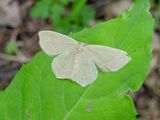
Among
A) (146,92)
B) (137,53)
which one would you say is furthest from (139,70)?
(146,92)

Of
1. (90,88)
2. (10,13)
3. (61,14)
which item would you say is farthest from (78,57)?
(10,13)

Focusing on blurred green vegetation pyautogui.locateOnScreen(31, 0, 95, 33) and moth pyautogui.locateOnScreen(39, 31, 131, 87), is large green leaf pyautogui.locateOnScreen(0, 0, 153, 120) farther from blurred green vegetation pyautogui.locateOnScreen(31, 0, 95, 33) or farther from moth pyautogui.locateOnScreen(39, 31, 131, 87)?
blurred green vegetation pyautogui.locateOnScreen(31, 0, 95, 33)

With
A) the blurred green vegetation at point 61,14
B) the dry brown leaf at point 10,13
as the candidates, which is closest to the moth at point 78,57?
→ the blurred green vegetation at point 61,14

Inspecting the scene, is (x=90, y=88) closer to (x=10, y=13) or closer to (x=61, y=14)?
(x=61, y=14)

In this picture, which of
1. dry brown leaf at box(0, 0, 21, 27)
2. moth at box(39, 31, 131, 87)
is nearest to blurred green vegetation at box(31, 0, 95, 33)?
dry brown leaf at box(0, 0, 21, 27)

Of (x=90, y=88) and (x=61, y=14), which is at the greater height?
(x=90, y=88)

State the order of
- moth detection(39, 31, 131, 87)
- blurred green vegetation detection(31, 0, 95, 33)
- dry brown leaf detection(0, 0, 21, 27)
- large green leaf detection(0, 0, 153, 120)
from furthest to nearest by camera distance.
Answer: dry brown leaf detection(0, 0, 21, 27) → blurred green vegetation detection(31, 0, 95, 33) → moth detection(39, 31, 131, 87) → large green leaf detection(0, 0, 153, 120)

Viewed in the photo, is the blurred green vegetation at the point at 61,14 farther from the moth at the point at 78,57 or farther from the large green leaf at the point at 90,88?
the large green leaf at the point at 90,88
